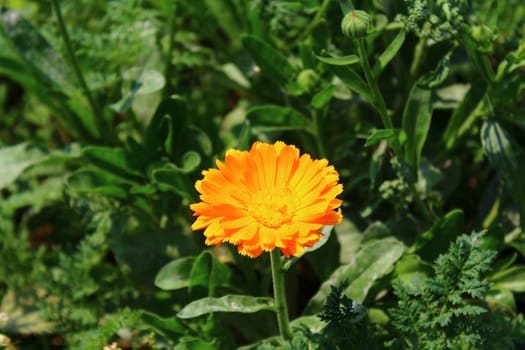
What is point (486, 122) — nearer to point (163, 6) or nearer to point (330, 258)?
point (330, 258)

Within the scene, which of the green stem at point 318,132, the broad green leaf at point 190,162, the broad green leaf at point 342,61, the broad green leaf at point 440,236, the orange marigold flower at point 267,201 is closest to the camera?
the orange marigold flower at point 267,201

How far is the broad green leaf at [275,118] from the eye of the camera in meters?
2.05

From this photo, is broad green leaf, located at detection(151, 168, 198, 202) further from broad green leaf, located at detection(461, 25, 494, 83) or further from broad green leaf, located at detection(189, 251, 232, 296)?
broad green leaf, located at detection(461, 25, 494, 83)

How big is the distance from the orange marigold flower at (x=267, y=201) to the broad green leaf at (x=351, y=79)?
29 centimetres

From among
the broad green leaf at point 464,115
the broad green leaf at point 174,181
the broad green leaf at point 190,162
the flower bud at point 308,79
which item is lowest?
the broad green leaf at point 464,115

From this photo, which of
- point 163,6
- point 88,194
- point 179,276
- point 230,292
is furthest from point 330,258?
point 163,6

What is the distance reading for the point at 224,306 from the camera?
169 centimetres

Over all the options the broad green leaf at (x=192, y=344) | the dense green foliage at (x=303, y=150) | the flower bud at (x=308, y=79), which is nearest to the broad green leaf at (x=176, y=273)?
the dense green foliage at (x=303, y=150)

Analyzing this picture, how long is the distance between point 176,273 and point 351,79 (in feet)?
2.14

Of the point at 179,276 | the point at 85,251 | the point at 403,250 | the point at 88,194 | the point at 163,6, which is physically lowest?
the point at 403,250

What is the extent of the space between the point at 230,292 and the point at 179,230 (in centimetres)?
27

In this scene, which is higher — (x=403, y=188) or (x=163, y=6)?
(x=163, y=6)

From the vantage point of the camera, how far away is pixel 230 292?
2.07 m

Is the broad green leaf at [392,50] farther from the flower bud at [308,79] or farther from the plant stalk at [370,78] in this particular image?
the flower bud at [308,79]
